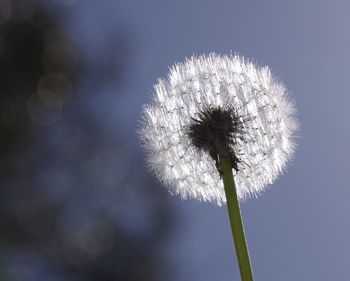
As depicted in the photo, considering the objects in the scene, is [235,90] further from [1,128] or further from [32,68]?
[32,68]

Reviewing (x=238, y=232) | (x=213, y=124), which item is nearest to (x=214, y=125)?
(x=213, y=124)

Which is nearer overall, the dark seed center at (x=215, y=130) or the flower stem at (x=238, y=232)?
the flower stem at (x=238, y=232)

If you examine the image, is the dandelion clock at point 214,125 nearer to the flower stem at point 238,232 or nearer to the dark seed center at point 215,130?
the dark seed center at point 215,130

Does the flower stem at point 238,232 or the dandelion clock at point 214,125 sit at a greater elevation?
the dandelion clock at point 214,125

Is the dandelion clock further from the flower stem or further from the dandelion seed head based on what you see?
the flower stem

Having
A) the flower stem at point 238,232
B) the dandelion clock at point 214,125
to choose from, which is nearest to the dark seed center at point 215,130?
the dandelion clock at point 214,125

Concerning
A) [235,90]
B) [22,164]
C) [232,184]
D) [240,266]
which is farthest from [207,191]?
[22,164]

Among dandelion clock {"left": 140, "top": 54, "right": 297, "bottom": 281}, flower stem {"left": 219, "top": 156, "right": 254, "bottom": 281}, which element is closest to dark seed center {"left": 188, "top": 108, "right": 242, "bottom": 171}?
dandelion clock {"left": 140, "top": 54, "right": 297, "bottom": 281}

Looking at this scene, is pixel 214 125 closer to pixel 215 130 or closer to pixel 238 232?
pixel 215 130

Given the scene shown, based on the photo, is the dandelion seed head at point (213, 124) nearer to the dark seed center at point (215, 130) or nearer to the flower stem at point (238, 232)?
the dark seed center at point (215, 130)
